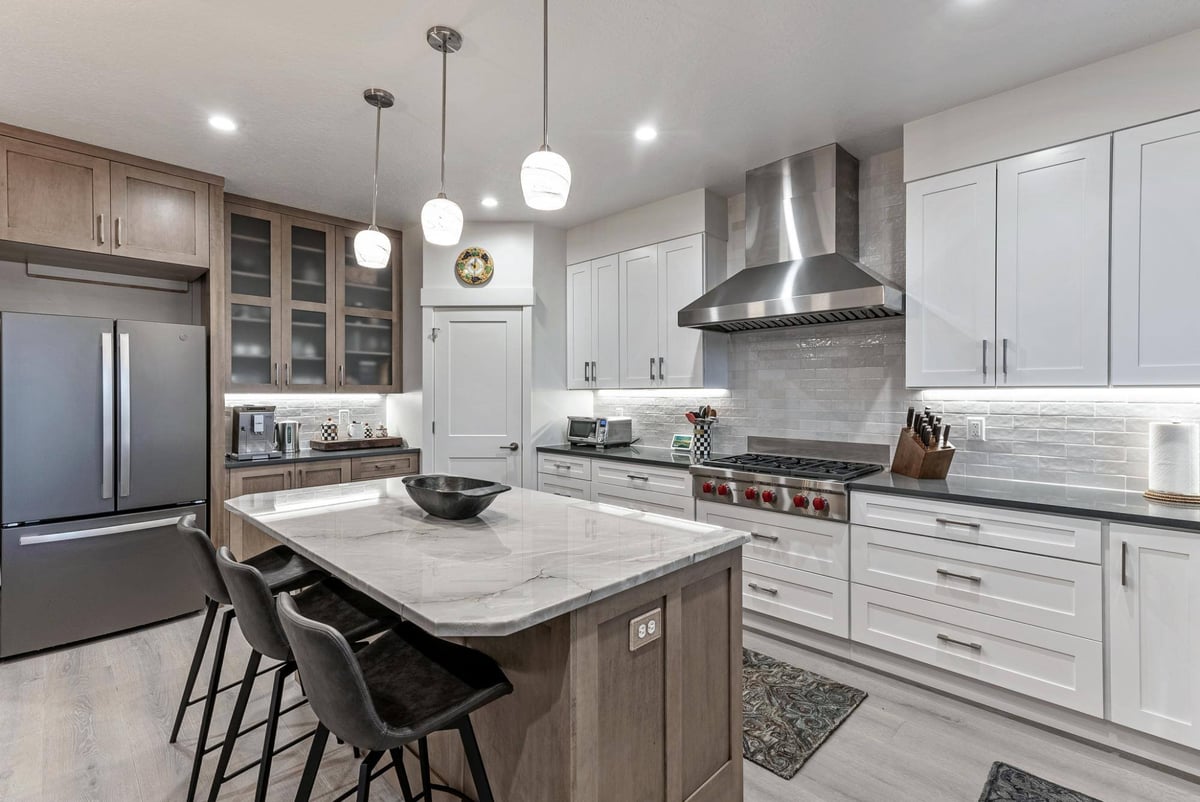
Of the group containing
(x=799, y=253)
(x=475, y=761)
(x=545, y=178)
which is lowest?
(x=475, y=761)

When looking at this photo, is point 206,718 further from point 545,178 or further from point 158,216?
point 158,216

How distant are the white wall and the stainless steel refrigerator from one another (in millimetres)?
4378

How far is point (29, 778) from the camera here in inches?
79.7

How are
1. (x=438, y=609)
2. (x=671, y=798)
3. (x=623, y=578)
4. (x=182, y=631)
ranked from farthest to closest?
(x=182, y=631)
(x=671, y=798)
(x=623, y=578)
(x=438, y=609)

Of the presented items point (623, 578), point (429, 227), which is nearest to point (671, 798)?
point (623, 578)

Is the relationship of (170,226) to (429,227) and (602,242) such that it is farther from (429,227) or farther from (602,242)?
(602,242)

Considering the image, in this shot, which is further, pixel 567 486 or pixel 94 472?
pixel 567 486

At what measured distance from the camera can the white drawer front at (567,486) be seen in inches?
164

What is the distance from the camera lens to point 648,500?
3740 mm

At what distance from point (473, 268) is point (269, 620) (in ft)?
11.3

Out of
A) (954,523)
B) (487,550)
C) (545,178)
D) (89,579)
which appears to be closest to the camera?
(487,550)

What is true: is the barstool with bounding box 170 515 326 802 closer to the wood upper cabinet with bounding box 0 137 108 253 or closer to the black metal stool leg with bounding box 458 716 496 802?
the black metal stool leg with bounding box 458 716 496 802

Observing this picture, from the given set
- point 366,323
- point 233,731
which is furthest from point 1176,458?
point 366,323

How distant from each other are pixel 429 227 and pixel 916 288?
239 centimetres
